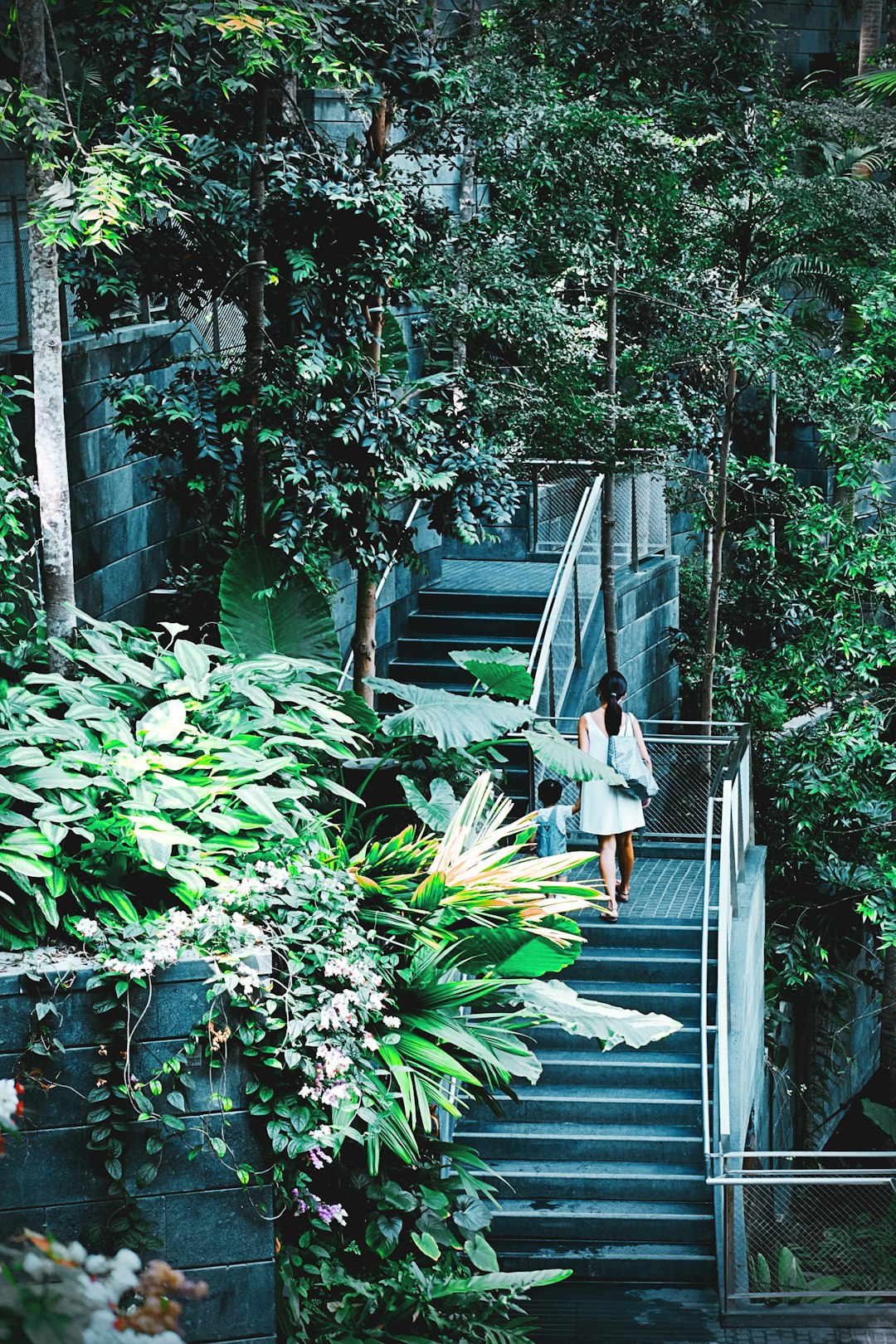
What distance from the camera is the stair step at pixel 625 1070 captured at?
9.23m

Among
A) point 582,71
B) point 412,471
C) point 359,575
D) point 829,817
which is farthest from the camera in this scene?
point 829,817

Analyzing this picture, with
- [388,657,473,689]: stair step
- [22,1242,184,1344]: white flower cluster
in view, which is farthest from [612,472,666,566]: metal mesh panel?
[22,1242,184,1344]: white flower cluster

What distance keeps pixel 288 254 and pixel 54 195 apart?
5.35ft

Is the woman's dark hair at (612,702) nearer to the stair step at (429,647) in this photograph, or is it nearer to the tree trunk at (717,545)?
the stair step at (429,647)

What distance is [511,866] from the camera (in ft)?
22.1

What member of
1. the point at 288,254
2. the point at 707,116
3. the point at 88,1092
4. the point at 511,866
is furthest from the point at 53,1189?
the point at 707,116

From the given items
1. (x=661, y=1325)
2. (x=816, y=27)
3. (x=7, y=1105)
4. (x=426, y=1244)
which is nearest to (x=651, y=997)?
(x=661, y=1325)

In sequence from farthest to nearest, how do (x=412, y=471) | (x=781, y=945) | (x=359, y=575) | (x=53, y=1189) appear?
(x=781, y=945), (x=359, y=575), (x=412, y=471), (x=53, y=1189)

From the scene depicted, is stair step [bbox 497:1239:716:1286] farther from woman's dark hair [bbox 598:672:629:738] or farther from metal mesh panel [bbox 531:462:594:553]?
metal mesh panel [bbox 531:462:594:553]

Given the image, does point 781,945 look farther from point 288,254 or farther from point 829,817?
point 288,254

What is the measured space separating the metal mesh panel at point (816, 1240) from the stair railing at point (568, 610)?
13.1 feet

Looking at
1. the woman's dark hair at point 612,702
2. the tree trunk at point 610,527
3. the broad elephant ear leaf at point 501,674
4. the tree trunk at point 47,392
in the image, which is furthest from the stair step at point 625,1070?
the tree trunk at point 610,527

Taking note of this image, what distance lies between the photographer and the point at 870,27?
693 inches

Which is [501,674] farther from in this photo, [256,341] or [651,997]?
[651,997]
